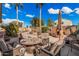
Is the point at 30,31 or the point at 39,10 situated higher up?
the point at 39,10

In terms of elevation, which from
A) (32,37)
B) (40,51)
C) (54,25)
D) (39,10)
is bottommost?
(40,51)

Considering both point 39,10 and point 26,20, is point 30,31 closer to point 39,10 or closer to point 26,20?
point 26,20

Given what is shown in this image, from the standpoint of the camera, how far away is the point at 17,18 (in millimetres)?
1707

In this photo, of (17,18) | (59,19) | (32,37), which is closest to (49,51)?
(32,37)

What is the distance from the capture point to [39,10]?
1.71 m

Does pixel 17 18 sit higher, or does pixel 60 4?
pixel 60 4

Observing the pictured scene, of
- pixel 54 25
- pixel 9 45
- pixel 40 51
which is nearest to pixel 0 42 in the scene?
pixel 9 45

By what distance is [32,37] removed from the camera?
67.7 inches

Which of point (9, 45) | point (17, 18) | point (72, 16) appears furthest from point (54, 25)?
point (9, 45)

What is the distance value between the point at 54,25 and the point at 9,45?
47 cm

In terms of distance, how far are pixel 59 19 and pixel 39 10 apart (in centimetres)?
21

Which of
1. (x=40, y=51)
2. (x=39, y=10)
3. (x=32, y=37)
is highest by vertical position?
(x=39, y=10)

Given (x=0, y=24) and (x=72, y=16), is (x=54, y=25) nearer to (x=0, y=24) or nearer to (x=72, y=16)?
(x=72, y=16)

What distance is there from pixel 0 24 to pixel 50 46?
520 millimetres
